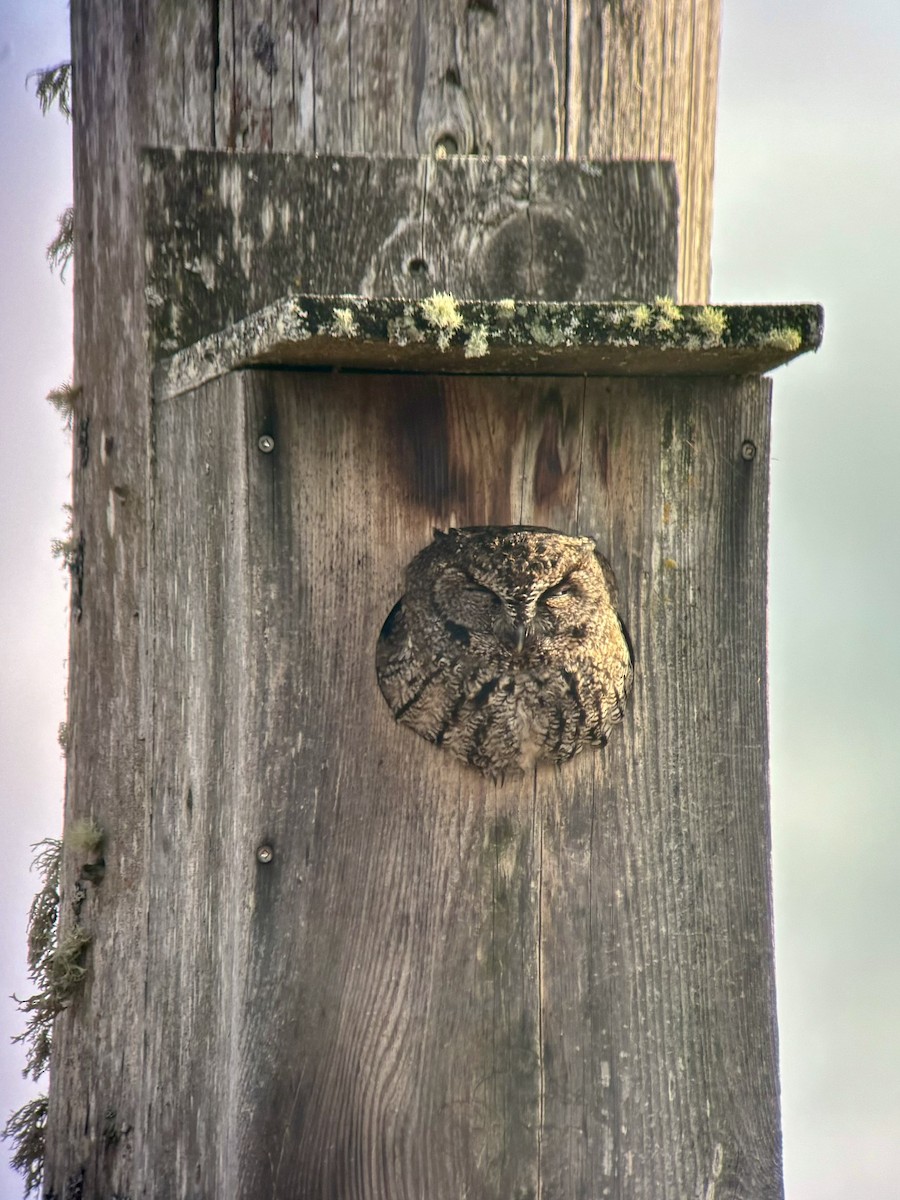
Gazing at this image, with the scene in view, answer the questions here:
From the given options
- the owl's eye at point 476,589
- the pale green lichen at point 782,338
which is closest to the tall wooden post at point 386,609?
the pale green lichen at point 782,338

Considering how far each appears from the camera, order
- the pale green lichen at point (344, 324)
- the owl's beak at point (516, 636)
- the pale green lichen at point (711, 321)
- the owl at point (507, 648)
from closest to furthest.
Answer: the pale green lichen at point (344, 324)
the pale green lichen at point (711, 321)
the owl at point (507, 648)
the owl's beak at point (516, 636)

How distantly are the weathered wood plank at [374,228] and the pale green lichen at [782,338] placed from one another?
408mm

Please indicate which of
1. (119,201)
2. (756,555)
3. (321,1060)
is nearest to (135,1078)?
(321,1060)

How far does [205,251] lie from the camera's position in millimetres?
2467

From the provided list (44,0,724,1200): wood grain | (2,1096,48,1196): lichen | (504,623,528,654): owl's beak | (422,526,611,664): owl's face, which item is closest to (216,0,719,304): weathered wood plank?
(44,0,724,1200): wood grain

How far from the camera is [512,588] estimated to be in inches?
92.5

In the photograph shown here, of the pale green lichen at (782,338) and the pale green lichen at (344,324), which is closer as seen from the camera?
the pale green lichen at (344,324)

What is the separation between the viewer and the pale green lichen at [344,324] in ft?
6.57

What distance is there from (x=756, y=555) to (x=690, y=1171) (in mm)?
1086

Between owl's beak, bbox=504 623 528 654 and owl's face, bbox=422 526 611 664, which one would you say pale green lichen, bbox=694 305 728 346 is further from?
owl's beak, bbox=504 623 528 654

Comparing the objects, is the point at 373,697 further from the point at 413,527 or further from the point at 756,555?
the point at 756,555

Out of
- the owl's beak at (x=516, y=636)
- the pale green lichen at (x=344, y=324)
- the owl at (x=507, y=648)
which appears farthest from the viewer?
the owl's beak at (x=516, y=636)

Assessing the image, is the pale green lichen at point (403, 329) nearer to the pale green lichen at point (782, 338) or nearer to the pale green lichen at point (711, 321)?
the pale green lichen at point (711, 321)

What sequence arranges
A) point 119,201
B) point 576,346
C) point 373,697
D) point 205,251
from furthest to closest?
point 119,201 → point 205,251 → point 373,697 → point 576,346
